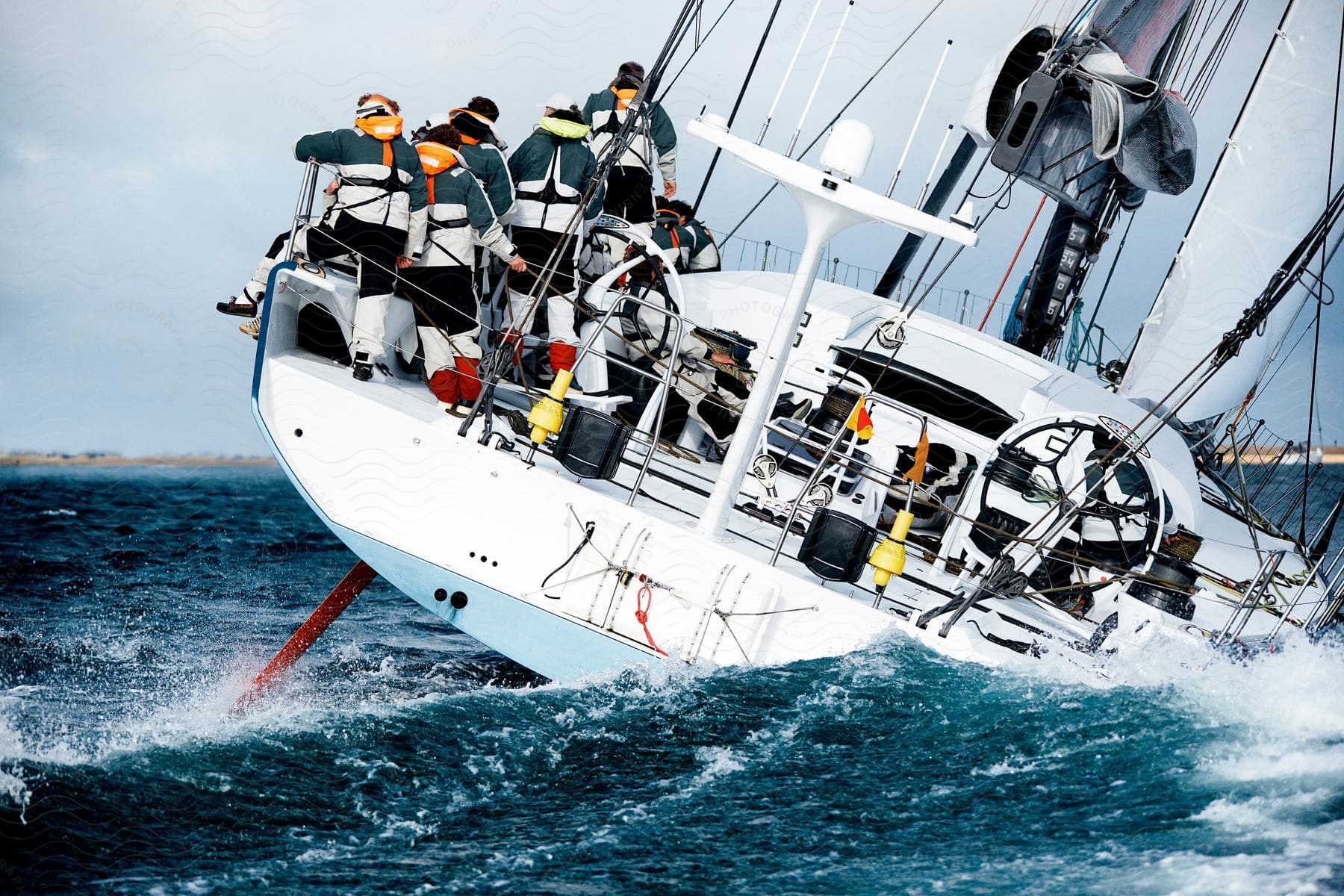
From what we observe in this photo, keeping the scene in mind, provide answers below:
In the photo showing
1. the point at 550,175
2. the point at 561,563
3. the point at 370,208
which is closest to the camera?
the point at 561,563

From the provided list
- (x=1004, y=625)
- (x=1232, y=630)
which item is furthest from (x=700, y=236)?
(x=1232, y=630)

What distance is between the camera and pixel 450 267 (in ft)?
17.6

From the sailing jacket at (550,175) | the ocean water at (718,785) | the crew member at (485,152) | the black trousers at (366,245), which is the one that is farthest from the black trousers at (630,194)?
the ocean water at (718,785)

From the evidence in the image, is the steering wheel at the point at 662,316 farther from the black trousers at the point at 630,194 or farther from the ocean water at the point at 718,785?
the ocean water at the point at 718,785

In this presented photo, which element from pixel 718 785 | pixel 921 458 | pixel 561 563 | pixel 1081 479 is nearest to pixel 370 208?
pixel 561 563

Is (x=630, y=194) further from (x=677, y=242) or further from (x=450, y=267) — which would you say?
(x=450, y=267)

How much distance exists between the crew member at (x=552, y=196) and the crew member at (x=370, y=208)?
2.21 ft

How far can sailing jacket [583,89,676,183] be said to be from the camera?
635cm

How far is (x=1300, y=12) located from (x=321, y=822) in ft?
26.8

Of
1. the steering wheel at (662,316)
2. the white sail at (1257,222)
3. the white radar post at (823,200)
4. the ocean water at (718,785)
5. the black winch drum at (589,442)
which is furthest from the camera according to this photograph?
the white sail at (1257,222)

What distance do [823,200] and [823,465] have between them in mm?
1045

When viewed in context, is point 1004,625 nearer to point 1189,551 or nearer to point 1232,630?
point 1232,630

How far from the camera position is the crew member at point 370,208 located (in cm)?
508

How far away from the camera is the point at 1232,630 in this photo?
4656 millimetres
